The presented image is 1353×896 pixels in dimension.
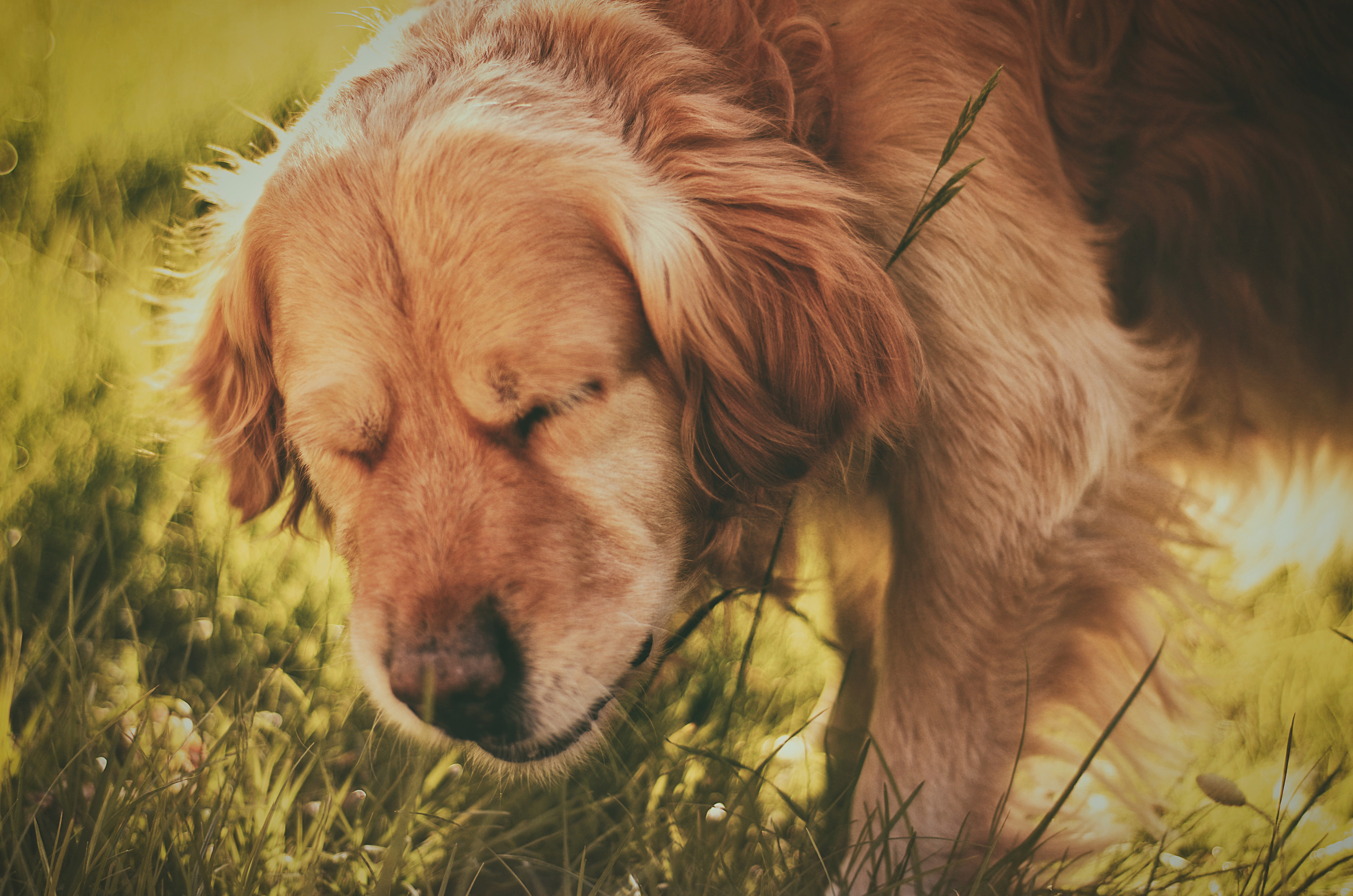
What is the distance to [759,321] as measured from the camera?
4.40 ft

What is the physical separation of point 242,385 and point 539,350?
68 cm

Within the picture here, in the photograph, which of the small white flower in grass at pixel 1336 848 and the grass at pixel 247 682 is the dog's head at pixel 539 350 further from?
the small white flower in grass at pixel 1336 848

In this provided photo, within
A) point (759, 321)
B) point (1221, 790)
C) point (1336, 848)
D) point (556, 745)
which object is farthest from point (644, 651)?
point (1336, 848)

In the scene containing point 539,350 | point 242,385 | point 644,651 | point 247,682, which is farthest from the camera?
point 247,682

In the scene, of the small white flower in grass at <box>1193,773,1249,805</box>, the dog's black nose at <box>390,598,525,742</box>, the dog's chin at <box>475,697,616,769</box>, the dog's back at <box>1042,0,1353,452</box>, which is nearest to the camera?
the dog's black nose at <box>390,598,525,742</box>

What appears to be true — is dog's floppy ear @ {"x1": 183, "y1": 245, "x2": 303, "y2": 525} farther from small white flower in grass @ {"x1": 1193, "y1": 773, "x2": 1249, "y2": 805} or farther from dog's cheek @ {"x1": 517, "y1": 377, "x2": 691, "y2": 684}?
small white flower in grass @ {"x1": 1193, "y1": 773, "x2": 1249, "y2": 805}

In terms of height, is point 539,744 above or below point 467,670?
below

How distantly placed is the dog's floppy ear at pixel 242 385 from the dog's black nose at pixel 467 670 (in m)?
0.57

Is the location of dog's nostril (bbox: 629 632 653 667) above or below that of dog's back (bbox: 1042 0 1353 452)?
below

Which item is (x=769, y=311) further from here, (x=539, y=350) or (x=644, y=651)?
(x=644, y=651)

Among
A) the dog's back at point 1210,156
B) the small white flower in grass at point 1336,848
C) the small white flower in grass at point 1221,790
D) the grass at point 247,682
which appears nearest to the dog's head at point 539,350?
the grass at point 247,682

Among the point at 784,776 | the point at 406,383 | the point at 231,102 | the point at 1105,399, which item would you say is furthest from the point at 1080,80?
the point at 231,102

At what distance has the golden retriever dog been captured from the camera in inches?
48.3

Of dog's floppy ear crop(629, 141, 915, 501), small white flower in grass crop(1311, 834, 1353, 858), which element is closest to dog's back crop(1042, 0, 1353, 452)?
dog's floppy ear crop(629, 141, 915, 501)
